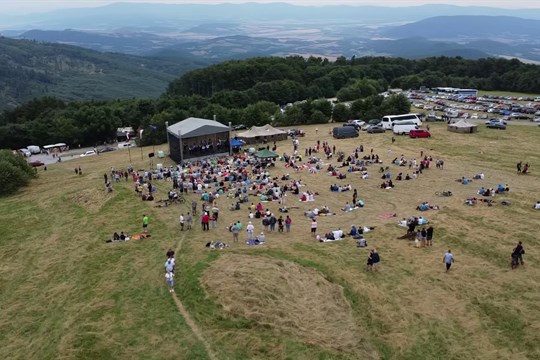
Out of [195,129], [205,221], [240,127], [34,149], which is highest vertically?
[195,129]

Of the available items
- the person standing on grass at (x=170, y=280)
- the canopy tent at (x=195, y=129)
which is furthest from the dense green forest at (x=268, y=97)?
the person standing on grass at (x=170, y=280)

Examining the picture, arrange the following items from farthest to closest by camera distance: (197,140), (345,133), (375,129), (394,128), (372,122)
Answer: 1. (372,122)
2. (375,129)
3. (394,128)
4. (345,133)
5. (197,140)

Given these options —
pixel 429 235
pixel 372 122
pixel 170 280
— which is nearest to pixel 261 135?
pixel 372 122

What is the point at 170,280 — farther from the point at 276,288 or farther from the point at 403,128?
the point at 403,128

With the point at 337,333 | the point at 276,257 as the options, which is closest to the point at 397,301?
the point at 337,333

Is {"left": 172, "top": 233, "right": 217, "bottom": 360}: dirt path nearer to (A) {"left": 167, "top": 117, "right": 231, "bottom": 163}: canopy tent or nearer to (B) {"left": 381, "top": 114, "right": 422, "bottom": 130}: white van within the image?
(A) {"left": 167, "top": 117, "right": 231, "bottom": 163}: canopy tent

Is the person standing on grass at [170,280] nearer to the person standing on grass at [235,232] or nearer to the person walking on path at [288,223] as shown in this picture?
the person standing on grass at [235,232]

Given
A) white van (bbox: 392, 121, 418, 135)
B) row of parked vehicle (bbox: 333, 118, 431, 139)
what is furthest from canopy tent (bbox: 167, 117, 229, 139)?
white van (bbox: 392, 121, 418, 135)
